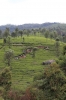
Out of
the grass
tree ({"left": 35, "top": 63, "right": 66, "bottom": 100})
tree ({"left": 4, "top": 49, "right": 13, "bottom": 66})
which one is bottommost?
the grass

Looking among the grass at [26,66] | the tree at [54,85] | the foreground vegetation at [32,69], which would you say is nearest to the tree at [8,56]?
the foreground vegetation at [32,69]

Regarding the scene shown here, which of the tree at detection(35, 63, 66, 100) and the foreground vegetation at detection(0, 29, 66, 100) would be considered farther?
the foreground vegetation at detection(0, 29, 66, 100)

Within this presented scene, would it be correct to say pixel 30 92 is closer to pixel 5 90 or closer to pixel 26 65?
pixel 5 90

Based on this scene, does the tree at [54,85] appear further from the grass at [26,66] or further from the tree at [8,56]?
the tree at [8,56]

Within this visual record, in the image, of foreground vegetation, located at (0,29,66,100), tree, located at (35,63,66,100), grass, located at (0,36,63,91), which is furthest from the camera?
grass, located at (0,36,63,91)

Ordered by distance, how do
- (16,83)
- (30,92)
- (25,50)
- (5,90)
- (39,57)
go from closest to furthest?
(30,92) → (5,90) → (16,83) → (39,57) → (25,50)

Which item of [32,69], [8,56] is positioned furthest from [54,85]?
[8,56]

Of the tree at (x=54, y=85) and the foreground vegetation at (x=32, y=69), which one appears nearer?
Answer: the tree at (x=54, y=85)

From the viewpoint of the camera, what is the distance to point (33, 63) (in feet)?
423

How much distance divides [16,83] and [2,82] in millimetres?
23569

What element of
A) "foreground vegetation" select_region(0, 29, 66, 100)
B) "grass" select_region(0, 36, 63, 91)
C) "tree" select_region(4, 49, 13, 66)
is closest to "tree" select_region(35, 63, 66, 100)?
"foreground vegetation" select_region(0, 29, 66, 100)

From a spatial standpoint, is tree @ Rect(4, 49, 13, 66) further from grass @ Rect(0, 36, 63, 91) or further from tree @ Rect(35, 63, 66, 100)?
tree @ Rect(35, 63, 66, 100)

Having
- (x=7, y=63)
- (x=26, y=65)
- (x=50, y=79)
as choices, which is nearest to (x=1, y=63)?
(x=7, y=63)

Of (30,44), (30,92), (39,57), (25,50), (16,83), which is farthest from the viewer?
(30,44)
